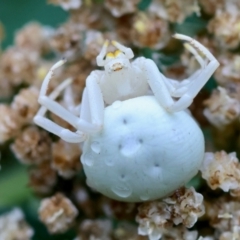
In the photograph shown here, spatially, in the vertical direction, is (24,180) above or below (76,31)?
below

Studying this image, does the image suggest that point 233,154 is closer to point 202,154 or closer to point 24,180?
point 202,154

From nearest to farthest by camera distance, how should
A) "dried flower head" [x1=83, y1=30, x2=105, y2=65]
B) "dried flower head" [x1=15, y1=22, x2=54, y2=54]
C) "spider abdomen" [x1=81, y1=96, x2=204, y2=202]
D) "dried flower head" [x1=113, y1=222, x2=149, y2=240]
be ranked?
"spider abdomen" [x1=81, y1=96, x2=204, y2=202] → "dried flower head" [x1=113, y1=222, x2=149, y2=240] → "dried flower head" [x1=83, y1=30, x2=105, y2=65] → "dried flower head" [x1=15, y1=22, x2=54, y2=54]

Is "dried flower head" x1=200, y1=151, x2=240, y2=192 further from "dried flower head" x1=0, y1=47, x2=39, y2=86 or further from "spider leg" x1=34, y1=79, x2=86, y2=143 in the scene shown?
"dried flower head" x1=0, y1=47, x2=39, y2=86

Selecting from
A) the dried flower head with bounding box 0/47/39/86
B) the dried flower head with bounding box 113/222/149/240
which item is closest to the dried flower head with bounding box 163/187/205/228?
the dried flower head with bounding box 113/222/149/240

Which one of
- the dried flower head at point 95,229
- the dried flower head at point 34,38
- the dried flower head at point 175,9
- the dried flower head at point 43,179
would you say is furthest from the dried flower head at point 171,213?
the dried flower head at point 34,38

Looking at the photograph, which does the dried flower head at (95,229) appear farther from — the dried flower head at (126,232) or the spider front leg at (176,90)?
the spider front leg at (176,90)

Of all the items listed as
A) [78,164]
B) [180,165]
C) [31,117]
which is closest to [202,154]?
[180,165]

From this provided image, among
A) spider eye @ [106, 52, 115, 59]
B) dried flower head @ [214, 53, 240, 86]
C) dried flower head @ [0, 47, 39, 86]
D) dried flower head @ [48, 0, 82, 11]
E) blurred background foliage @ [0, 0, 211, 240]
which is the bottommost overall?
blurred background foliage @ [0, 0, 211, 240]
